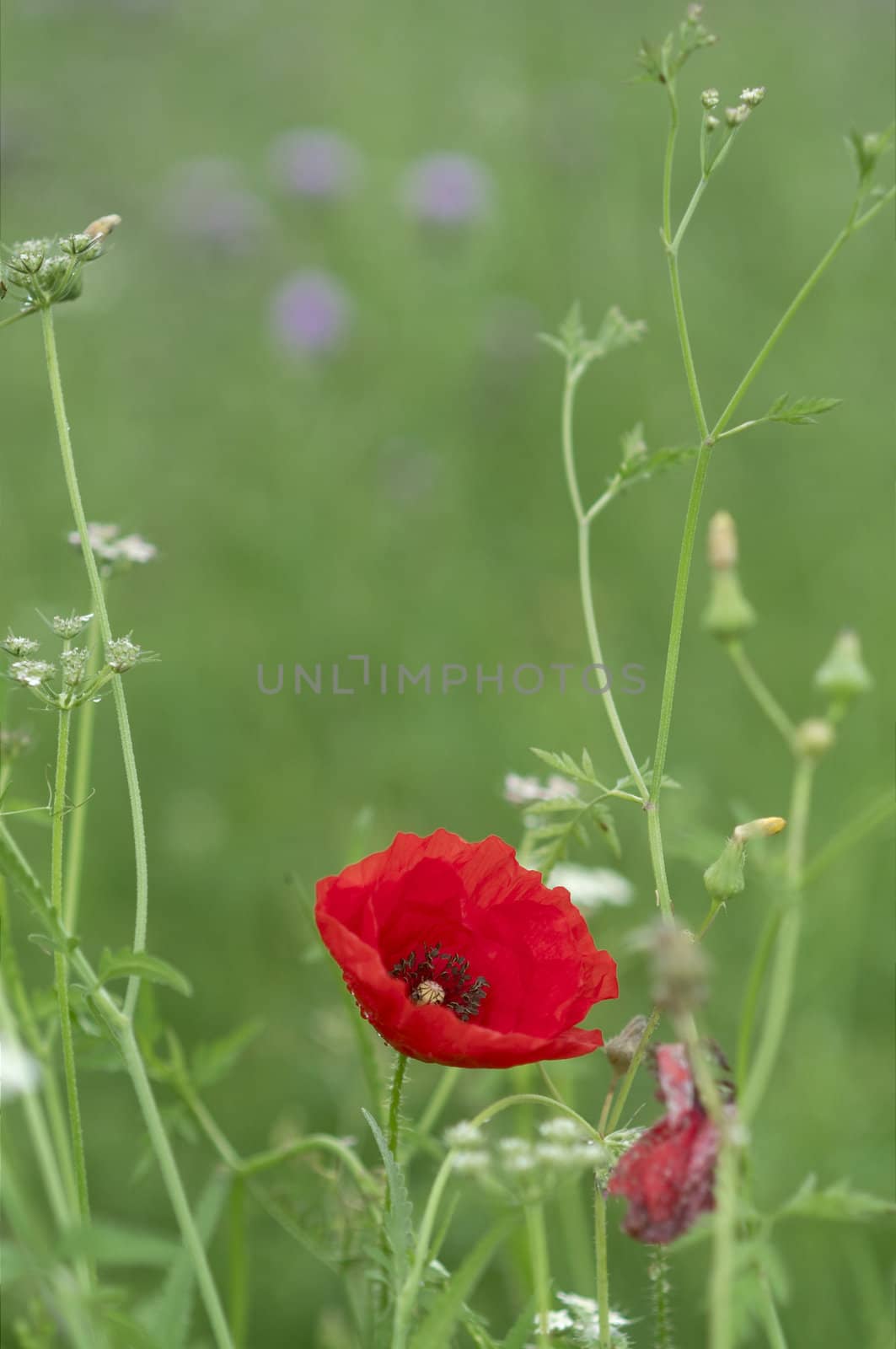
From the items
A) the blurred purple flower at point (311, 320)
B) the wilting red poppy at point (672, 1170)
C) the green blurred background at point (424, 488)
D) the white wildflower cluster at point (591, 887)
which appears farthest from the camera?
the blurred purple flower at point (311, 320)

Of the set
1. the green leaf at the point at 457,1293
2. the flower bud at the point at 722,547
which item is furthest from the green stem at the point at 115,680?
the flower bud at the point at 722,547

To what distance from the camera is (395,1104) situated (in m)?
0.86

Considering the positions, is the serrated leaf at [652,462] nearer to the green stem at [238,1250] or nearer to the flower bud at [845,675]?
the flower bud at [845,675]

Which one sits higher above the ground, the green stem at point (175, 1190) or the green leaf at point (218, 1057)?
the green leaf at point (218, 1057)

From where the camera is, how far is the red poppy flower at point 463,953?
2.59ft

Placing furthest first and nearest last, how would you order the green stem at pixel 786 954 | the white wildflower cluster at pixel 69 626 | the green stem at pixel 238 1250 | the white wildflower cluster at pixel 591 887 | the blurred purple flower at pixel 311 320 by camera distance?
the blurred purple flower at pixel 311 320 → the white wildflower cluster at pixel 591 887 → the green stem at pixel 238 1250 → the white wildflower cluster at pixel 69 626 → the green stem at pixel 786 954

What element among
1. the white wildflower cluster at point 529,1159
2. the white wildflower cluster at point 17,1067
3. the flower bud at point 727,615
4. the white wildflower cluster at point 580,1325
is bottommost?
the white wildflower cluster at point 580,1325

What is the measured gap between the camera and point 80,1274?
0.73 m

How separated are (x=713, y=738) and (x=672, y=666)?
71.5 inches

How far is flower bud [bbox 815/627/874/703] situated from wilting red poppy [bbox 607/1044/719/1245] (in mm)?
212

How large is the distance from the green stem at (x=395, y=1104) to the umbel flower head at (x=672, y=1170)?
0.60 ft

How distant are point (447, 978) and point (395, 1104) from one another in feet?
A: 0.42

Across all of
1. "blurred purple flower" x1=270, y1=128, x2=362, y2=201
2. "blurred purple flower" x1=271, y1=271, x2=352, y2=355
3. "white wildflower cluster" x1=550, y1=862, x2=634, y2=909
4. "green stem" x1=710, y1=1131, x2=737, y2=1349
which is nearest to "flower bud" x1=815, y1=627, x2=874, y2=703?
"green stem" x1=710, y1=1131, x2=737, y2=1349

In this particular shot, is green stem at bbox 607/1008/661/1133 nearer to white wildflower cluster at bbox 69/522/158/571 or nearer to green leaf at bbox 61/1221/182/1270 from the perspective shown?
green leaf at bbox 61/1221/182/1270
